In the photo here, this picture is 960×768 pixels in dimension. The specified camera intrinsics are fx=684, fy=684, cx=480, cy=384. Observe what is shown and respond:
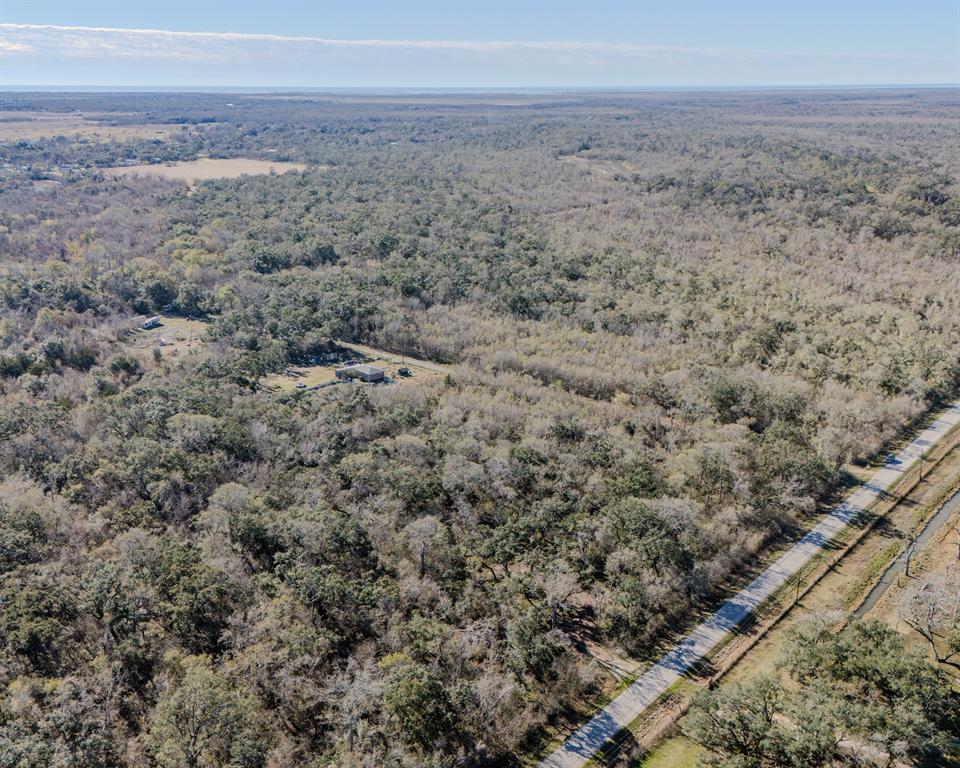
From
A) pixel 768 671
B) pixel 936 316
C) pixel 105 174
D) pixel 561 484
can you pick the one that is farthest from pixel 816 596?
pixel 105 174

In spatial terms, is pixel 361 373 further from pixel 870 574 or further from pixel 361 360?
pixel 870 574

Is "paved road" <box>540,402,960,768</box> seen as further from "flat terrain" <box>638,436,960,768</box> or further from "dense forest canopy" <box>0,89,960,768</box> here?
"flat terrain" <box>638,436,960,768</box>

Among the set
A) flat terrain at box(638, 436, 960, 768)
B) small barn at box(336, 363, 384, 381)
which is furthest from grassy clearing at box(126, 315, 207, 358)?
flat terrain at box(638, 436, 960, 768)

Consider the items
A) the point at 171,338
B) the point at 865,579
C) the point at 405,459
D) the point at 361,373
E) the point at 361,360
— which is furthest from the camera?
the point at 171,338

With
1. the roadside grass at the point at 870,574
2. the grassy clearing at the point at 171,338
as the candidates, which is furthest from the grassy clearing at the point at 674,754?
the grassy clearing at the point at 171,338

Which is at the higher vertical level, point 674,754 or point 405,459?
point 405,459

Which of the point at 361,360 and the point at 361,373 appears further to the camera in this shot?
the point at 361,360

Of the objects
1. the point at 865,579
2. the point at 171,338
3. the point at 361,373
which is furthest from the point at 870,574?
the point at 171,338
